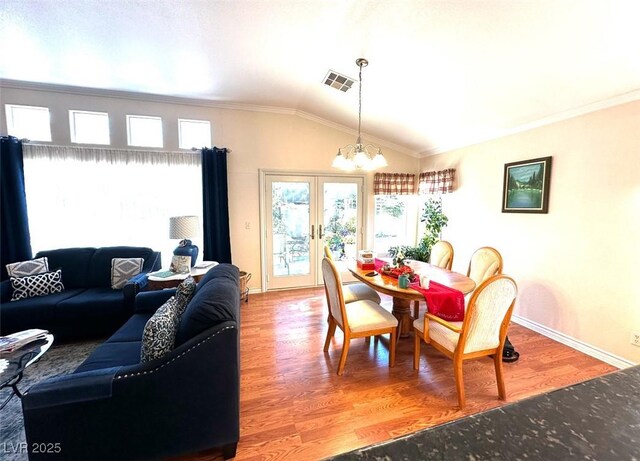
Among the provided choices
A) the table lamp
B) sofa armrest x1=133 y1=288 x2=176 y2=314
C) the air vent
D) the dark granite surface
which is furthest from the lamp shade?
the dark granite surface

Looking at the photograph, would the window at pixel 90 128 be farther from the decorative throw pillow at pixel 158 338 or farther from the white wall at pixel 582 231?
the white wall at pixel 582 231

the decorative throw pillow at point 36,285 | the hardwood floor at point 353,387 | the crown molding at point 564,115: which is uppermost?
the crown molding at point 564,115

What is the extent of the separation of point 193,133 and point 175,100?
0.46m

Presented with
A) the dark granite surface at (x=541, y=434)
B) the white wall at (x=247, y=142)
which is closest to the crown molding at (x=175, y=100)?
the white wall at (x=247, y=142)

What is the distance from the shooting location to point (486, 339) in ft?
6.08

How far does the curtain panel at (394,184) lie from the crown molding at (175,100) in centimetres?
50

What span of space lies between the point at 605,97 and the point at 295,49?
284 cm

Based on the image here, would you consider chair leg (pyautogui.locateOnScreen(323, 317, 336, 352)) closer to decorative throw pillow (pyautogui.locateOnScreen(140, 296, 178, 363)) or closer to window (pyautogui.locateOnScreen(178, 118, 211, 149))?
decorative throw pillow (pyautogui.locateOnScreen(140, 296, 178, 363))

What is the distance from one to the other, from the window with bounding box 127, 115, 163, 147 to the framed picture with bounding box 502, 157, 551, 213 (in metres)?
4.63

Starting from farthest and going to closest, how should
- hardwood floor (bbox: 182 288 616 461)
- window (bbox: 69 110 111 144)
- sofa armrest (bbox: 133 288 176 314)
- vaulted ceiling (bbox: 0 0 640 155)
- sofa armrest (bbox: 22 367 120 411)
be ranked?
window (bbox: 69 110 111 144) < sofa armrest (bbox: 133 288 176 314) < vaulted ceiling (bbox: 0 0 640 155) < hardwood floor (bbox: 182 288 616 461) < sofa armrest (bbox: 22 367 120 411)

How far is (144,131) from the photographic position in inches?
142

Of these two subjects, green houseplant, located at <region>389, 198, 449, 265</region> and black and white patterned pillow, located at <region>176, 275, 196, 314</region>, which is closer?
A: black and white patterned pillow, located at <region>176, 275, 196, 314</region>

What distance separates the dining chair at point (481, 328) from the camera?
1692 millimetres

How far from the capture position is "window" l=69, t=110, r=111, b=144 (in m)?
3.38
